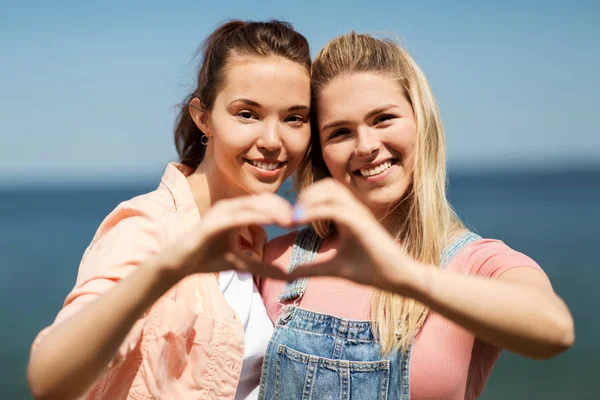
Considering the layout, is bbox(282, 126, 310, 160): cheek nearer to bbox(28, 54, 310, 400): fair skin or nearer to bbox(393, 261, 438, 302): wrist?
bbox(28, 54, 310, 400): fair skin

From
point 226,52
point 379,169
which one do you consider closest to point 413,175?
point 379,169

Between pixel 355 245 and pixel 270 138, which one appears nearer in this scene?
pixel 355 245

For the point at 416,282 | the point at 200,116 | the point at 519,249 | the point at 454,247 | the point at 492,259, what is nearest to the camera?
the point at 416,282

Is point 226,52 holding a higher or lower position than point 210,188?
higher

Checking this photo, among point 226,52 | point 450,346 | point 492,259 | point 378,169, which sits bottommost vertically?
point 450,346

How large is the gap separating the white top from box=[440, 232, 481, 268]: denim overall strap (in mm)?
857

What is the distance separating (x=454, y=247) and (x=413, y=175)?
422 millimetres

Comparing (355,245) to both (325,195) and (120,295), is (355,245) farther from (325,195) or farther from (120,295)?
(120,295)

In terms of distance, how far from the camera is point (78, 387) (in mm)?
2197

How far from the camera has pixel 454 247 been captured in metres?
3.08

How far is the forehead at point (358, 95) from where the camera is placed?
10.6 feet

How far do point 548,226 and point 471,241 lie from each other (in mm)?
26219

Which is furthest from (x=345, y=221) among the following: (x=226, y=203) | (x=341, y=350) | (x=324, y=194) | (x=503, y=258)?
(x=341, y=350)

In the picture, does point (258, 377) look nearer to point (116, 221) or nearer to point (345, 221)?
point (116, 221)
